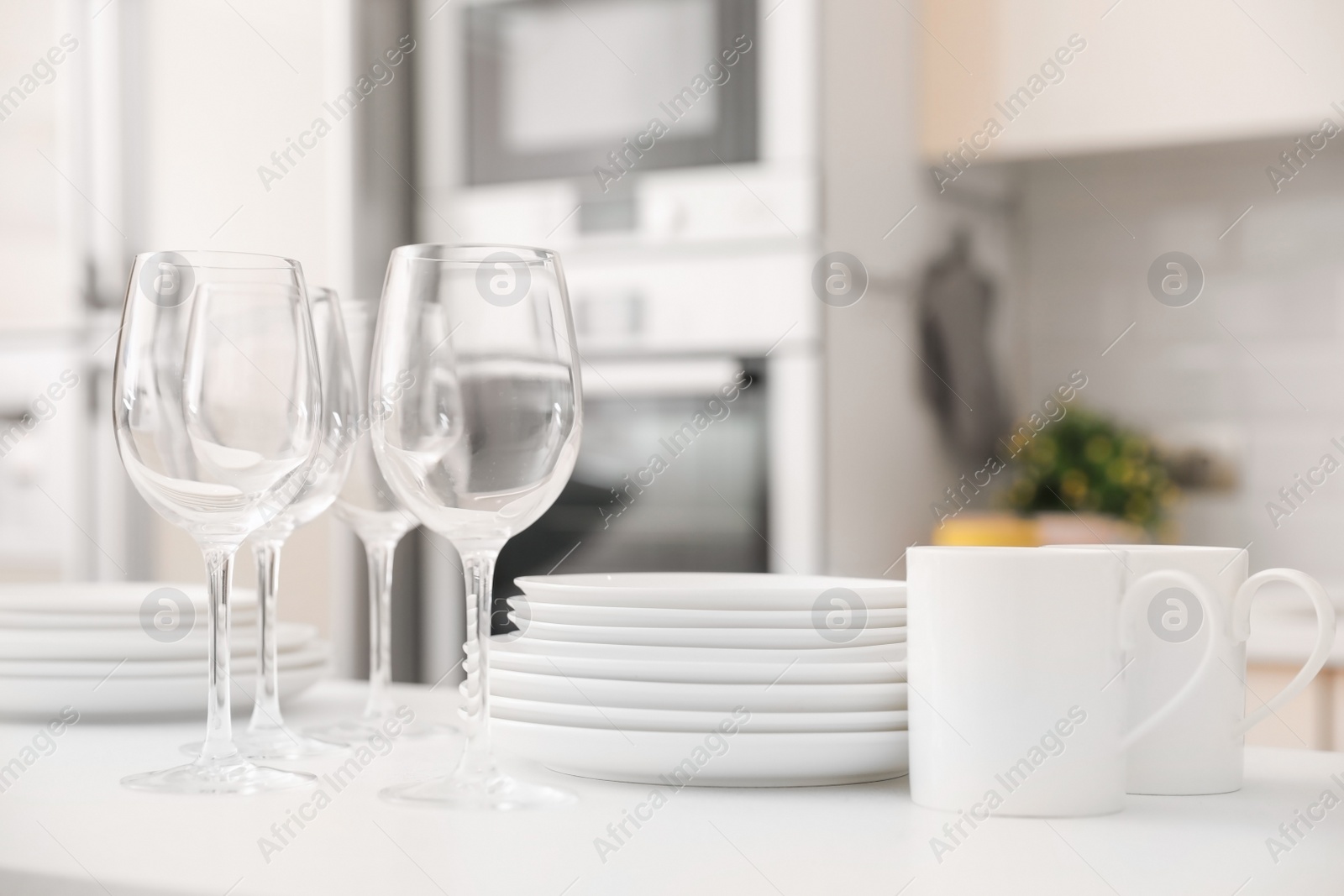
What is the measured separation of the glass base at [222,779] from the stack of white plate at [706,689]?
101 millimetres

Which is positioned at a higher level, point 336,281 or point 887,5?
point 887,5

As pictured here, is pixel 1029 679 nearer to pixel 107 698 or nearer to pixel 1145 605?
pixel 1145 605

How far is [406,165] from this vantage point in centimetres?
234

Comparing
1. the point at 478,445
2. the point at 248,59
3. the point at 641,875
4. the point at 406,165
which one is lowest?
the point at 641,875

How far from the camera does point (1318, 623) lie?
0.57m

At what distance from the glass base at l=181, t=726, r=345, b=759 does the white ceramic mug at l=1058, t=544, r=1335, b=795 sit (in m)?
0.40

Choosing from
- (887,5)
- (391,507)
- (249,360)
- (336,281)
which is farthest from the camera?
(336,281)

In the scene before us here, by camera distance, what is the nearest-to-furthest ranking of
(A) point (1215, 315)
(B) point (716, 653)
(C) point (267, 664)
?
1. (B) point (716, 653)
2. (C) point (267, 664)
3. (A) point (1215, 315)

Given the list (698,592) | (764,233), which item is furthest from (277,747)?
(764,233)

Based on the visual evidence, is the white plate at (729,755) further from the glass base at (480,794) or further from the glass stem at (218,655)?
the glass stem at (218,655)

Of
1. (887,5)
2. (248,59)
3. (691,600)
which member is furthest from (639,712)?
(248,59)

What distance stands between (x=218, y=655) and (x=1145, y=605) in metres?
0.41

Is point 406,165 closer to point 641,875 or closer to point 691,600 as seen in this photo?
point 691,600

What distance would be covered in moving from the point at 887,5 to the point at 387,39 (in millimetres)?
856
